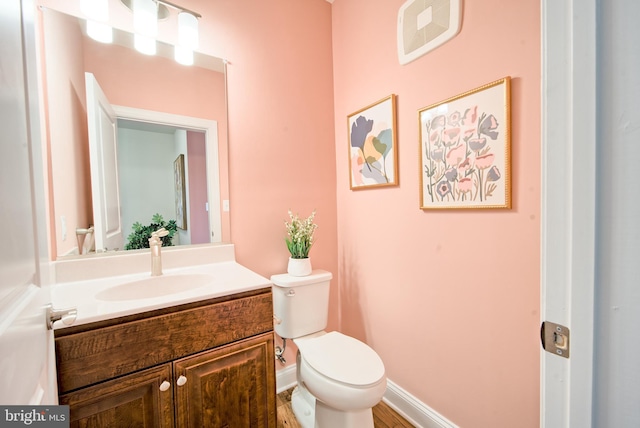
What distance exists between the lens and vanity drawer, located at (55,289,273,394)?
79 centimetres

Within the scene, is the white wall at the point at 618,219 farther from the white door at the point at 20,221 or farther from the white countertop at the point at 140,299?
the white countertop at the point at 140,299

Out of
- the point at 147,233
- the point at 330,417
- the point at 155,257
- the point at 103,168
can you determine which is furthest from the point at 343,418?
the point at 103,168

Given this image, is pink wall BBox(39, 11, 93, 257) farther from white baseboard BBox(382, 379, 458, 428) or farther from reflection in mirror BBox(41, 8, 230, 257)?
white baseboard BBox(382, 379, 458, 428)

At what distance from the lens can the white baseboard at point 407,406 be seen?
4.40 ft

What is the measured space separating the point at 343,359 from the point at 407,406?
1.96 ft

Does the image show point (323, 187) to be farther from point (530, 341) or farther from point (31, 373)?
point (31, 373)

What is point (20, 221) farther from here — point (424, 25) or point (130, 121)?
point (424, 25)

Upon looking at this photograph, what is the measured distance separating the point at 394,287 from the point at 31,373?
1.44 meters

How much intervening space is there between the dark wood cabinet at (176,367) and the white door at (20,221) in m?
0.30

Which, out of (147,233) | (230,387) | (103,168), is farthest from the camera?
(147,233)

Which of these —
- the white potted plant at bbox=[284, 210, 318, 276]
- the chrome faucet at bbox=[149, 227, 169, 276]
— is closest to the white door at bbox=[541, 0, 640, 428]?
the white potted plant at bbox=[284, 210, 318, 276]

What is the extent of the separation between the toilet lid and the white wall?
0.83 meters

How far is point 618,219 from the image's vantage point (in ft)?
1.30

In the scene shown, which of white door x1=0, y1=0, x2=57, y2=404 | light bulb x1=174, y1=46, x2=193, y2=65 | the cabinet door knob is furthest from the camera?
light bulb x1=174, y1=46, x2=193, y2=65
